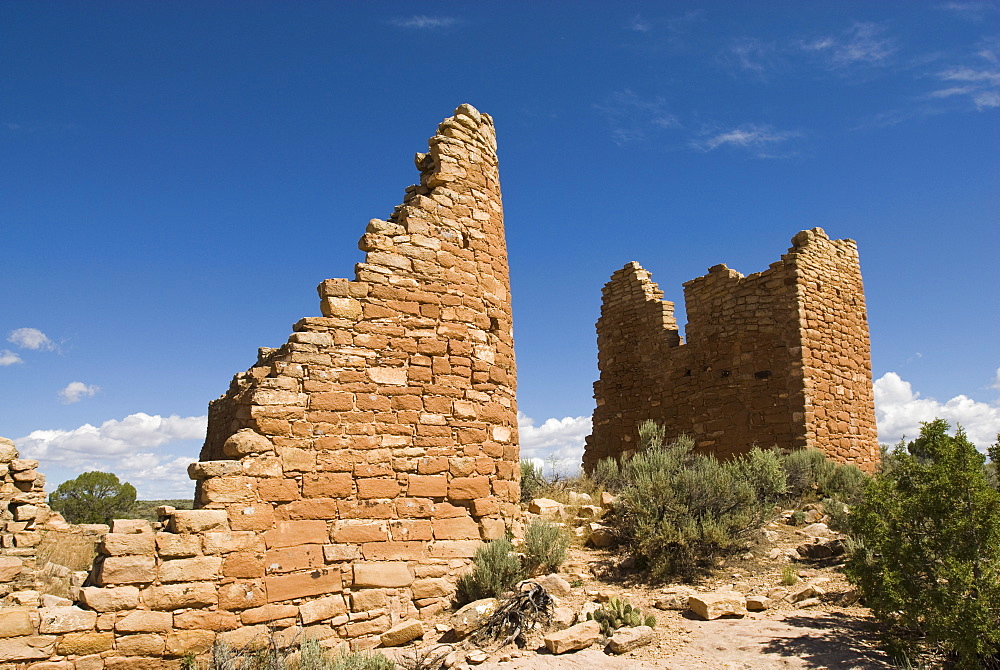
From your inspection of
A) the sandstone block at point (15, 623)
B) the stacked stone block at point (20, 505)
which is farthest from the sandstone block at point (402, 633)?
the stacked stone block at point (20, 505)

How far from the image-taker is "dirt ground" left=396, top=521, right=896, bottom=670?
Result: 5353 millimetres

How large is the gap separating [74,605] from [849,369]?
12.1 meters

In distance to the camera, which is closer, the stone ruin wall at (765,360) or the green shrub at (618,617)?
the green shrub at (618,617)

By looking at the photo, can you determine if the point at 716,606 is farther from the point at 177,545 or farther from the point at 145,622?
the point at 145,622

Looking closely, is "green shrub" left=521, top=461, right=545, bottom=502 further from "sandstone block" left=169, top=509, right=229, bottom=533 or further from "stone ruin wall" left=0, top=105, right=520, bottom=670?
"sandstone block" left=169, top=509, right=229, bottom=533

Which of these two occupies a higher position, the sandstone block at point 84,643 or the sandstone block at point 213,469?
the sandstone block at point 213,469

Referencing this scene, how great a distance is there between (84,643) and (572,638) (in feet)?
12.3

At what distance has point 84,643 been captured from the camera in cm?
541

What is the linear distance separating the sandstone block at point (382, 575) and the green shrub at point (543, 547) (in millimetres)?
1257

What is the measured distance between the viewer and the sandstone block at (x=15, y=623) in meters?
5.21

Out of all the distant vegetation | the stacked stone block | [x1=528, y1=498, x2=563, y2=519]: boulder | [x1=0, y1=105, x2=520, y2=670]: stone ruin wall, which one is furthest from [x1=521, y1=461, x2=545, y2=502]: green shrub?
the distant vegetation

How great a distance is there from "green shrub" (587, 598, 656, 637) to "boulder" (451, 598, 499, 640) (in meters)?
0.90

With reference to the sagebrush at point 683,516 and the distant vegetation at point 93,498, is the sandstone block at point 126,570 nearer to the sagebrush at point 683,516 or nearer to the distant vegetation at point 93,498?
the sagebrush at point 683,516

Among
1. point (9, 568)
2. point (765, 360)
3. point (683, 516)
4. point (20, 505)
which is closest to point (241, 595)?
point (9, 568)
